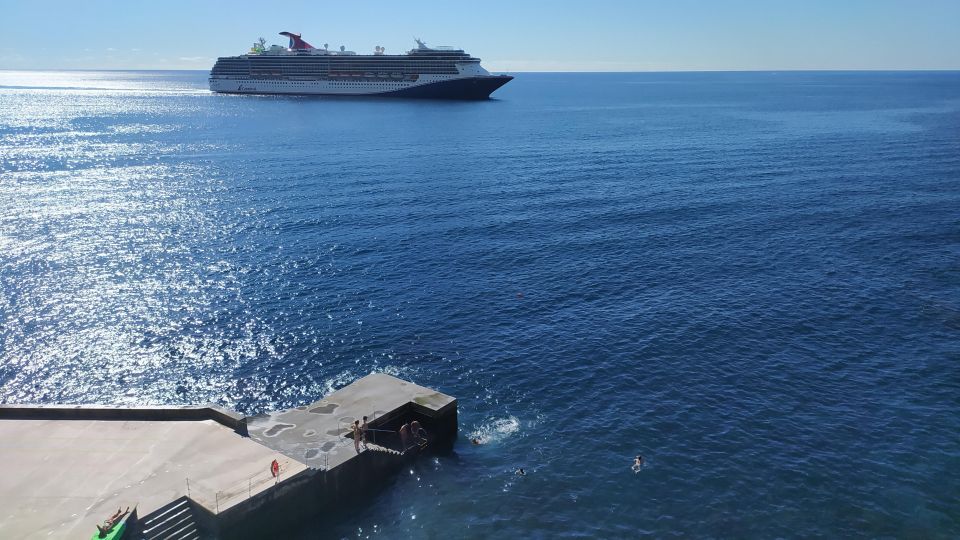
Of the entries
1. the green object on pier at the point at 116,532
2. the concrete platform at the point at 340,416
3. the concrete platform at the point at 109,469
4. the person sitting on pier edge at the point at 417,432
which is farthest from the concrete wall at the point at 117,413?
the person sitting on pier edge at the point at 417,432

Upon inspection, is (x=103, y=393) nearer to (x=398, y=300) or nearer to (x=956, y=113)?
(x=398, y=300)

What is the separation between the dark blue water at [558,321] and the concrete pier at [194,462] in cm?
215

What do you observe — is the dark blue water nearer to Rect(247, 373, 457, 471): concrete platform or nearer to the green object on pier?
Rect(247, 373, 457, 471): concrete platform

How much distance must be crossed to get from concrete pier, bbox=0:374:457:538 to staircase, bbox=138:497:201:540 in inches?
1.6

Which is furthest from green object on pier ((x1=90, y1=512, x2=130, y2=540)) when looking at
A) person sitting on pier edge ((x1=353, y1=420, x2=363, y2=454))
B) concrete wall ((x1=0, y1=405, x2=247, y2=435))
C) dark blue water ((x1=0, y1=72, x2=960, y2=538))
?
person sitting on pier edge ((x1=353, y1=420, x2=363, y2=454))

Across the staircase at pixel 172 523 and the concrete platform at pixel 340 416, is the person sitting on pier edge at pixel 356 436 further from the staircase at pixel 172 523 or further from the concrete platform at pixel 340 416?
the staircase at pixel 172 523

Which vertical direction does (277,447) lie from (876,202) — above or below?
below

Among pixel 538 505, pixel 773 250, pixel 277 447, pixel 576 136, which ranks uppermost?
pixel 576 136

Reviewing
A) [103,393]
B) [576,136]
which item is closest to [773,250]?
[103,393]

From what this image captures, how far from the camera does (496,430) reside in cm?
3859

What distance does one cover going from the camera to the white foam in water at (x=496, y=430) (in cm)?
3793

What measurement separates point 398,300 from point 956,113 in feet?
676

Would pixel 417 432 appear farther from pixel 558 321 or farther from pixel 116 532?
pixel 558 321

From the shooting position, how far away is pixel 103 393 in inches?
1612
